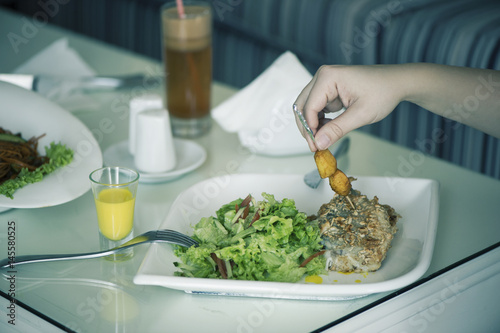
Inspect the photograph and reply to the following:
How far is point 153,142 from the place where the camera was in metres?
1.32

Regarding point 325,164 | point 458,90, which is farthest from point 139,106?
point 458,90

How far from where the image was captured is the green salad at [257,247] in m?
0.93

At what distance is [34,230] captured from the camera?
1142 mm

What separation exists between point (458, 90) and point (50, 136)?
836 mm

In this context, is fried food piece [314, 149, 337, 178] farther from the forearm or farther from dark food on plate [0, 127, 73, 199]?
dark food on plate [0, 127, 73, 199]

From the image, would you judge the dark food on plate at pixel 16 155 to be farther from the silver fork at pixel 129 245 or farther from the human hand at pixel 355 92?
the human hand at pixel 355 92

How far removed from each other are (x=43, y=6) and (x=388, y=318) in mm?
3324

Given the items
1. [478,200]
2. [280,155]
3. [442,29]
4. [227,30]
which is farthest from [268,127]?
[227,30]

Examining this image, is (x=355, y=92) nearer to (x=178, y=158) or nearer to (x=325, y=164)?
(x=325, y=164)

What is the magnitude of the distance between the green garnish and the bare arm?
19.0 inches

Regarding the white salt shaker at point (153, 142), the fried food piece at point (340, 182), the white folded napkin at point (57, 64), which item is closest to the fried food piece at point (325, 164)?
the fried food piece at point (340, 182)

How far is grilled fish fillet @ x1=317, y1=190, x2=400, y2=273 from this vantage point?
961 mm

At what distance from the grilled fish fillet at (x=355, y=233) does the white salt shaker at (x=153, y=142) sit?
1.42 ft

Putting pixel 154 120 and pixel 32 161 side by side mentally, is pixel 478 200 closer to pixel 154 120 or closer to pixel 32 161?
pixel 154 120
